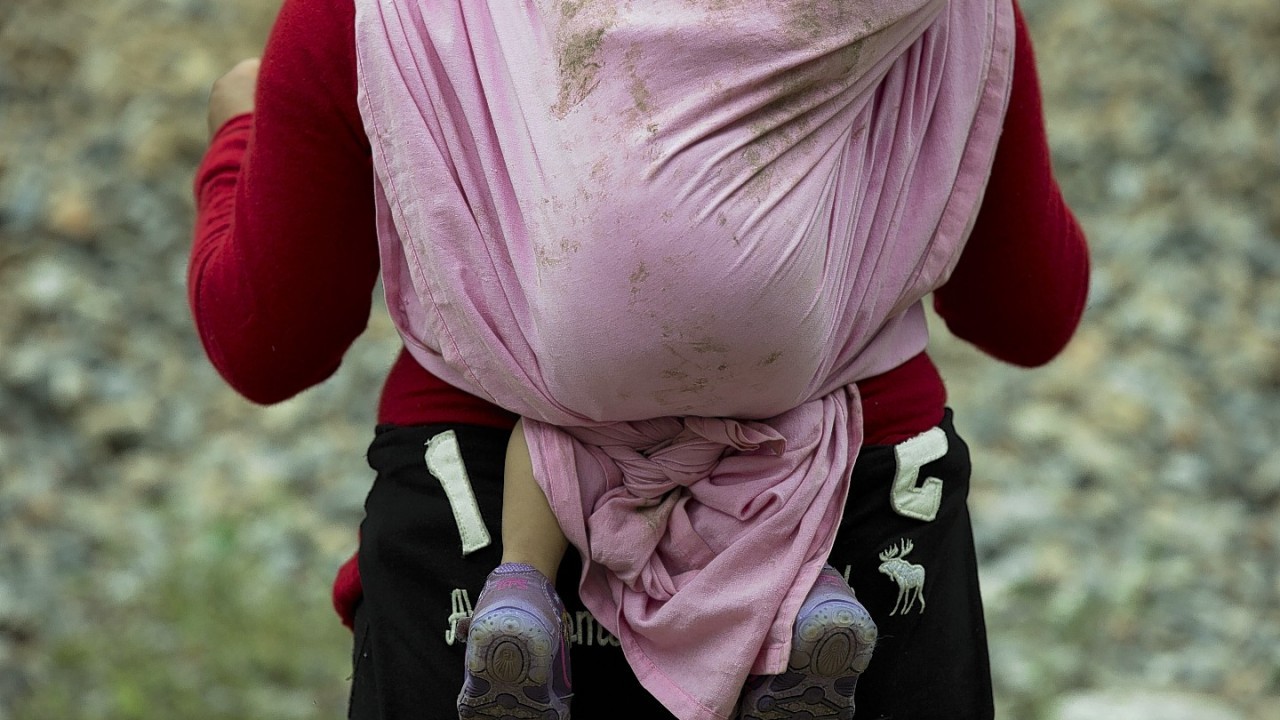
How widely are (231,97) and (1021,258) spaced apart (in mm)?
858

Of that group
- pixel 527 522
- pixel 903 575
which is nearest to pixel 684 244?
pixel 527 522

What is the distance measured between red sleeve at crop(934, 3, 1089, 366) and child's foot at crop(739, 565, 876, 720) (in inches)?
15.8

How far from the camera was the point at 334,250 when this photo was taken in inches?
57.7

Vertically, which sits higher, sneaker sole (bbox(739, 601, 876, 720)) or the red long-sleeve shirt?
the red long-sleeve shirt

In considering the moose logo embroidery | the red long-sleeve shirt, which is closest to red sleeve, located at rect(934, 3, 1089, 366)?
the red long-sleeve shirt

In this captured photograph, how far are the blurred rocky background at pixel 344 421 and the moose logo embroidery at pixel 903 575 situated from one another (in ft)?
6.75

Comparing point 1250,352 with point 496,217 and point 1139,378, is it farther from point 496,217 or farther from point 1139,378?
point 496,217

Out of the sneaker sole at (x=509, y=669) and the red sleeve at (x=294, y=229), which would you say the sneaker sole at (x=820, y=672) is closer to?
the sneaker sole at (x=509, y=669)

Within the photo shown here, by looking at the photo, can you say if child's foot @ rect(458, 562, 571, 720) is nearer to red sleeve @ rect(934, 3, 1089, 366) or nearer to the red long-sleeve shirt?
the red long-sleeve shirt

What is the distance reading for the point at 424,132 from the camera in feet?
4.34

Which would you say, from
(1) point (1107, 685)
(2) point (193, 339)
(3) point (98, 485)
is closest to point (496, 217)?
(1) point (1107, 685)

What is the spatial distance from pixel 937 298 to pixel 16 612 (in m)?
2.66

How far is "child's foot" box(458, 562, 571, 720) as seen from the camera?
1.31m

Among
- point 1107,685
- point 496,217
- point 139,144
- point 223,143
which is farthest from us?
point 139,144
